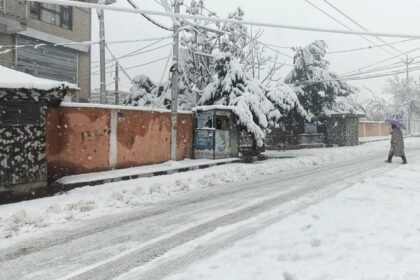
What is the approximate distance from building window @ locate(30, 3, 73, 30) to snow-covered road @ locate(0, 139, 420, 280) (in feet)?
46.1

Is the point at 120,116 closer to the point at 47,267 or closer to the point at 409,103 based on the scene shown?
the point at 47,267

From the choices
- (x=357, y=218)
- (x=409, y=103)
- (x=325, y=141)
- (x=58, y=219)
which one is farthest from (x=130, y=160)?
(x=409, y=103)

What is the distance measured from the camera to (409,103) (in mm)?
57531

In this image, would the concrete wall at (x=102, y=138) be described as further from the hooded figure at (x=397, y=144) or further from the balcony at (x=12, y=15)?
the hooded figure at (x=397, y=144)

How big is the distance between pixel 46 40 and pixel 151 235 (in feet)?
56.3

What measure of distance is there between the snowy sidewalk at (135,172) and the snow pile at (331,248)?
248 inches

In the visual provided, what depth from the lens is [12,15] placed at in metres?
17.3

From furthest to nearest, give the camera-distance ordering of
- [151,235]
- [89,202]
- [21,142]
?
1. [21,142]
2. [89,202]
3. [151,235]

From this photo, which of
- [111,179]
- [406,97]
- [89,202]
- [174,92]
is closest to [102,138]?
[111,179]

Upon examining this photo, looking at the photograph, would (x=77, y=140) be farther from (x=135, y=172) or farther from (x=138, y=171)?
(x=138, y=171)

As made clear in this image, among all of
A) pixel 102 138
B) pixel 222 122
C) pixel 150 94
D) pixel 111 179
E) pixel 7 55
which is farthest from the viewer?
pixel 150 94

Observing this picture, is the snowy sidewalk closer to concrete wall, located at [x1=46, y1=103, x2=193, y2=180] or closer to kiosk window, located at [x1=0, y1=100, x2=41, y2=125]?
concrete wall, located at [x1=46, y1=103, x2=193, y2=180]

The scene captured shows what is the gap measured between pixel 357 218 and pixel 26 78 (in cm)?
792

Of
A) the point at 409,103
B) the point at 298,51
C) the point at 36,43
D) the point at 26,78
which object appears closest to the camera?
the point at 26,78
